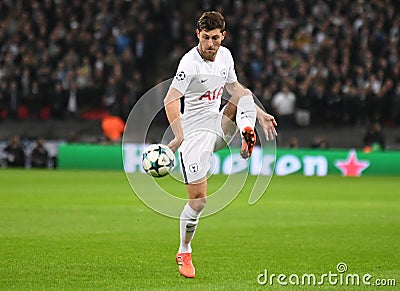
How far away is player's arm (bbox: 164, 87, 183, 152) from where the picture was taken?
8.70 meters

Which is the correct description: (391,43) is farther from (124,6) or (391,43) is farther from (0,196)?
(0,196)

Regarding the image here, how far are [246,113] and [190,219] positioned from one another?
1219 mm

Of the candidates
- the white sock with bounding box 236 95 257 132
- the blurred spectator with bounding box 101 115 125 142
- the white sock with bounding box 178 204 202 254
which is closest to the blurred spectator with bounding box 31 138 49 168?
the blurred spectator with bounding box 101 115 125 142

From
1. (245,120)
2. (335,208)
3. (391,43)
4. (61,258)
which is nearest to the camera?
(245,120)

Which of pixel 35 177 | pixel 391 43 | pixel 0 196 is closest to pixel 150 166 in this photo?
pixel 0 196

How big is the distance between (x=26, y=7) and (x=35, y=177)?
978 cm

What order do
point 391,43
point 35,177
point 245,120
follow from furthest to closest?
1. point 391,43
2. point 35,177
3. point 245,120

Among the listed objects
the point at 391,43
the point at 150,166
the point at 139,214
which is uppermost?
the point at 391,43

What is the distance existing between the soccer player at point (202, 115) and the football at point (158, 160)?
0.10 metres

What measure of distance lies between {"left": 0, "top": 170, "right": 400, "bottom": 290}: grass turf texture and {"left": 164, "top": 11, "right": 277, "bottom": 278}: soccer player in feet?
2.09

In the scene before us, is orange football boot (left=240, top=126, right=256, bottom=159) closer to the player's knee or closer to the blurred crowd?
the player's knee

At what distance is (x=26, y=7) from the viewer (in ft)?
106

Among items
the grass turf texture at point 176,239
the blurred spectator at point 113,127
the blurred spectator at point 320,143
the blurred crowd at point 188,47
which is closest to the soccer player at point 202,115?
the grass turf texture at point 176,239

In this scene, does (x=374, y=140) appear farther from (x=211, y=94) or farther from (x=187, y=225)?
(x=187, y=225)
